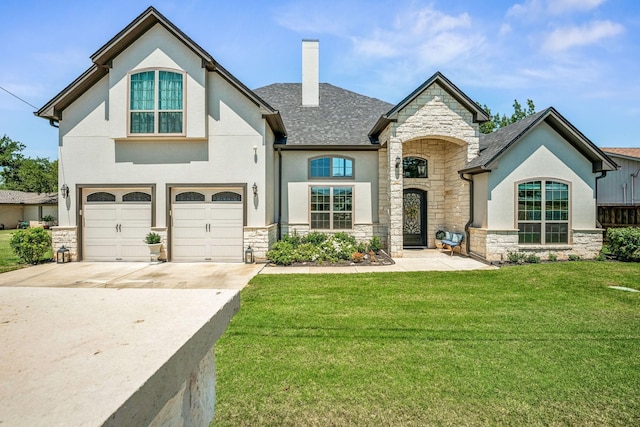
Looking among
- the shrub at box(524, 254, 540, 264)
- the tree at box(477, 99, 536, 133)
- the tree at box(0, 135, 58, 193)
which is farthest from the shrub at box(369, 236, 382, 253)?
the tree at box(0, 135, 58, 193)

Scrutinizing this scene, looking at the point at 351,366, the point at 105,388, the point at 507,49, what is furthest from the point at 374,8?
the point at 105,388

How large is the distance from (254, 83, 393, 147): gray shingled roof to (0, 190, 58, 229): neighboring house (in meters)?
27.7

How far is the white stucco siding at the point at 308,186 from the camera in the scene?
45.6ft

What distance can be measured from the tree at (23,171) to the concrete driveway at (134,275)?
148 ft

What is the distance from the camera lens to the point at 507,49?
11125mm

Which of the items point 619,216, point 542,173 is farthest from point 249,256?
point 619,216

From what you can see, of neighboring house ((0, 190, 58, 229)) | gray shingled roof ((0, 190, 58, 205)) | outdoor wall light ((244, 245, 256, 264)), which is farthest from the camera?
neighboring house ((0, 190, 58, 229))

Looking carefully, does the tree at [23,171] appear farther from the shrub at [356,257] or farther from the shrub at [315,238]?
the shrub at [356,257]

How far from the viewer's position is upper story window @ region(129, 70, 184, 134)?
11.4 meters

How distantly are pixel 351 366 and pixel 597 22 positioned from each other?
15.1m

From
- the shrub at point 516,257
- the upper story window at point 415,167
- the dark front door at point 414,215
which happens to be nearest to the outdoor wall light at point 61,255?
the dark front door at point 414,215

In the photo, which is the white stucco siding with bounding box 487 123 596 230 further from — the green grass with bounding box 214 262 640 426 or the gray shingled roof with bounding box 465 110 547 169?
the green grass with bounding box 214 262 640 426

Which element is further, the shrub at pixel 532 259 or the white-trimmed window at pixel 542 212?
the white-trimmed window at pixel 542 212

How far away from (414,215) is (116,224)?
485 inches
